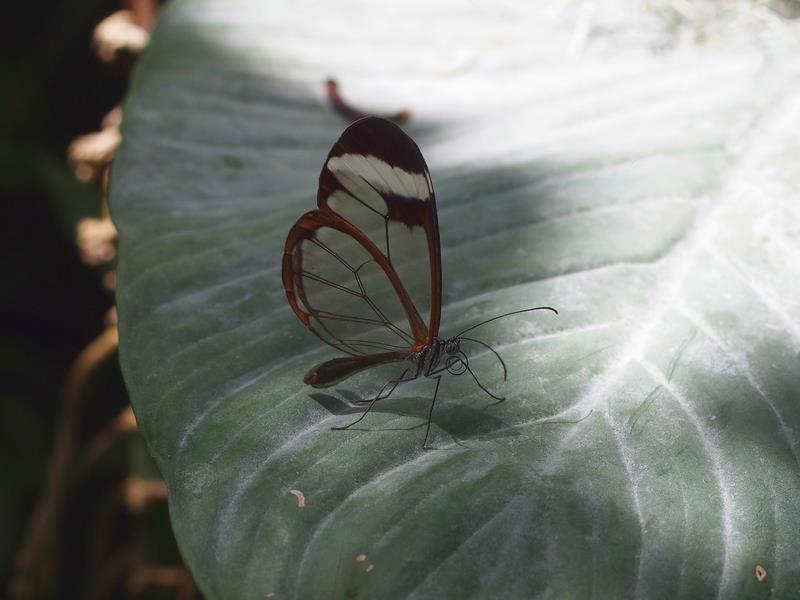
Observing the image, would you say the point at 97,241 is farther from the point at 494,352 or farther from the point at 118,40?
the point at 494,352

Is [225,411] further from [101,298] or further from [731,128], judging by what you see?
[101,298]

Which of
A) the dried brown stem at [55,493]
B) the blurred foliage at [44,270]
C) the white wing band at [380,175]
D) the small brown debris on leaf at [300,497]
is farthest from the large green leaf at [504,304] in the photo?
the blurred foliage at [44,270]

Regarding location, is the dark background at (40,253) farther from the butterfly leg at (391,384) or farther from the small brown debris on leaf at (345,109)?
the butterfly leg at (391,384)

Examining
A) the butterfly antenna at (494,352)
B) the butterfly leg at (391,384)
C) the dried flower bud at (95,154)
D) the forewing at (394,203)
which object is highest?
the forewing at (394,203)

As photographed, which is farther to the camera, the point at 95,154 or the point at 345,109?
the point at 95,154

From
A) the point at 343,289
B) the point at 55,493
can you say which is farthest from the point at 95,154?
the point at 343,289

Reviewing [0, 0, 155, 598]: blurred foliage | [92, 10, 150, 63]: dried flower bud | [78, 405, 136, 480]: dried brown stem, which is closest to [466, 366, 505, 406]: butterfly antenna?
[78, 405, 136, 480]: dried brown stem

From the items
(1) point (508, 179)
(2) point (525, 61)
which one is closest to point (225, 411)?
(1) point (508, 179)
